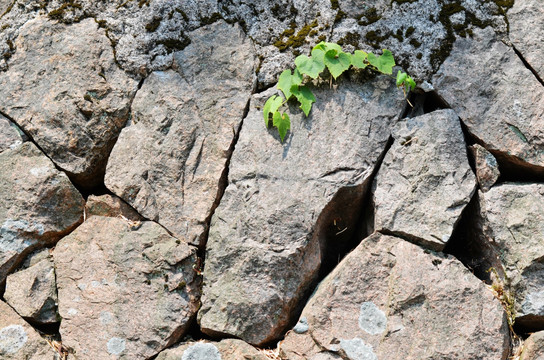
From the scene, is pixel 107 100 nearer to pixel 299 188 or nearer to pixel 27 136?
pixel 27 136

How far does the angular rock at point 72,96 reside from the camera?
13.5 ft

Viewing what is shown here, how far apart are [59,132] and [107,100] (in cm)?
43

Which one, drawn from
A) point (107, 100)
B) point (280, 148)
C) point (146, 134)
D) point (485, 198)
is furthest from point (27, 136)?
point (485, 198)

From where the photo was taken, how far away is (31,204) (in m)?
3.97

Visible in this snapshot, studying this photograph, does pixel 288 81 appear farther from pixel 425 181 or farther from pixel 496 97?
pixel 496 97

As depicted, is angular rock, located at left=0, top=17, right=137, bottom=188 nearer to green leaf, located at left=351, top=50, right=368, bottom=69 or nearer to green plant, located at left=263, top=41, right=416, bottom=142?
green plant, located at left=263, top=41, right=416, bottom=142

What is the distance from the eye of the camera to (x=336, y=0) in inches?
161

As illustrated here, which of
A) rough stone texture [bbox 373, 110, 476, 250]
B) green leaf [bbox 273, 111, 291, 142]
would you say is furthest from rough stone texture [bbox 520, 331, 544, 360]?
green leaf [bbox 273, 111, 291, 142]

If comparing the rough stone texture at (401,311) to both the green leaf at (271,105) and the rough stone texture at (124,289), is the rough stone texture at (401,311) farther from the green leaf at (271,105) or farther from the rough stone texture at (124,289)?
the green leaf at (271,105)

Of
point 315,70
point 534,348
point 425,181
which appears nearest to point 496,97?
point 425,181

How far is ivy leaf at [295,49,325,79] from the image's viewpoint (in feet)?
12.5

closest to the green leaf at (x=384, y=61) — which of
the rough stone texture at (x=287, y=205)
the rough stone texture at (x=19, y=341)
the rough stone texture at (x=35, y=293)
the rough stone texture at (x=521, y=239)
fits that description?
the rough stone texture at (x=287, y=205)

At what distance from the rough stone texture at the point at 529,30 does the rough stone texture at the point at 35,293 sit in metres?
3.62

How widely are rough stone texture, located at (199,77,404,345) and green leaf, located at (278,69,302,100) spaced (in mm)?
156
